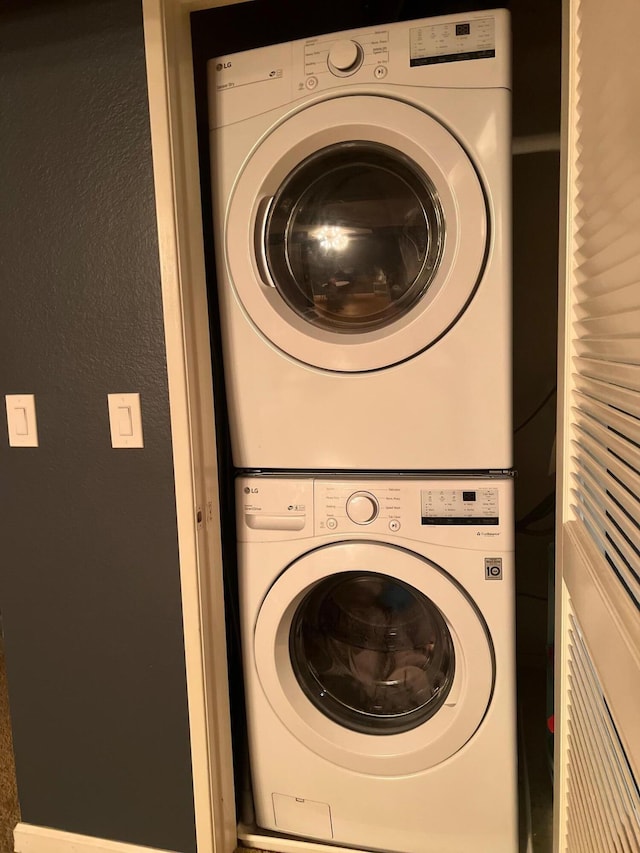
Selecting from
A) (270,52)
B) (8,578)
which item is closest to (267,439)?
(8,578)

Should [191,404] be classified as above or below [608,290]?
below

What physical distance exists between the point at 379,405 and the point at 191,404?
15.3 inches

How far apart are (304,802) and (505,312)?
1.18 metres

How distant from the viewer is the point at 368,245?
1256mm

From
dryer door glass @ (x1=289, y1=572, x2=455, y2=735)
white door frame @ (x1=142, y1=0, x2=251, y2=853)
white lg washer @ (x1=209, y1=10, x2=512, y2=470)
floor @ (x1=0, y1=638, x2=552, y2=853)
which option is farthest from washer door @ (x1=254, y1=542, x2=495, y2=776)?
floor @ (x1=0, y1=638, x2=552, y2=853)

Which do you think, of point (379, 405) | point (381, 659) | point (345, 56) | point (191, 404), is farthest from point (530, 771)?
point (345, 56)

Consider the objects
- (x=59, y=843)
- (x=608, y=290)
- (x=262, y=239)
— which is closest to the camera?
(x=608, y=290)

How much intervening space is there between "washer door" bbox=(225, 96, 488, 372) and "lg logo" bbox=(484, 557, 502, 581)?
1.48 feet

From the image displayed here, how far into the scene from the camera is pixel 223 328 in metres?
1.28

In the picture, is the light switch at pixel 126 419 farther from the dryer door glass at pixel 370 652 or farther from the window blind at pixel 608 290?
the window blind at pixel 608 290

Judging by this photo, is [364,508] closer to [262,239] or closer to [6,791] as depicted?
[262,239]

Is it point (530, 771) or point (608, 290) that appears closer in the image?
point (608, 290)

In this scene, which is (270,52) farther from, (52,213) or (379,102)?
(52,213)

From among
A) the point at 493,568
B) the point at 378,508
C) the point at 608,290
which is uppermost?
the point at 608,290
